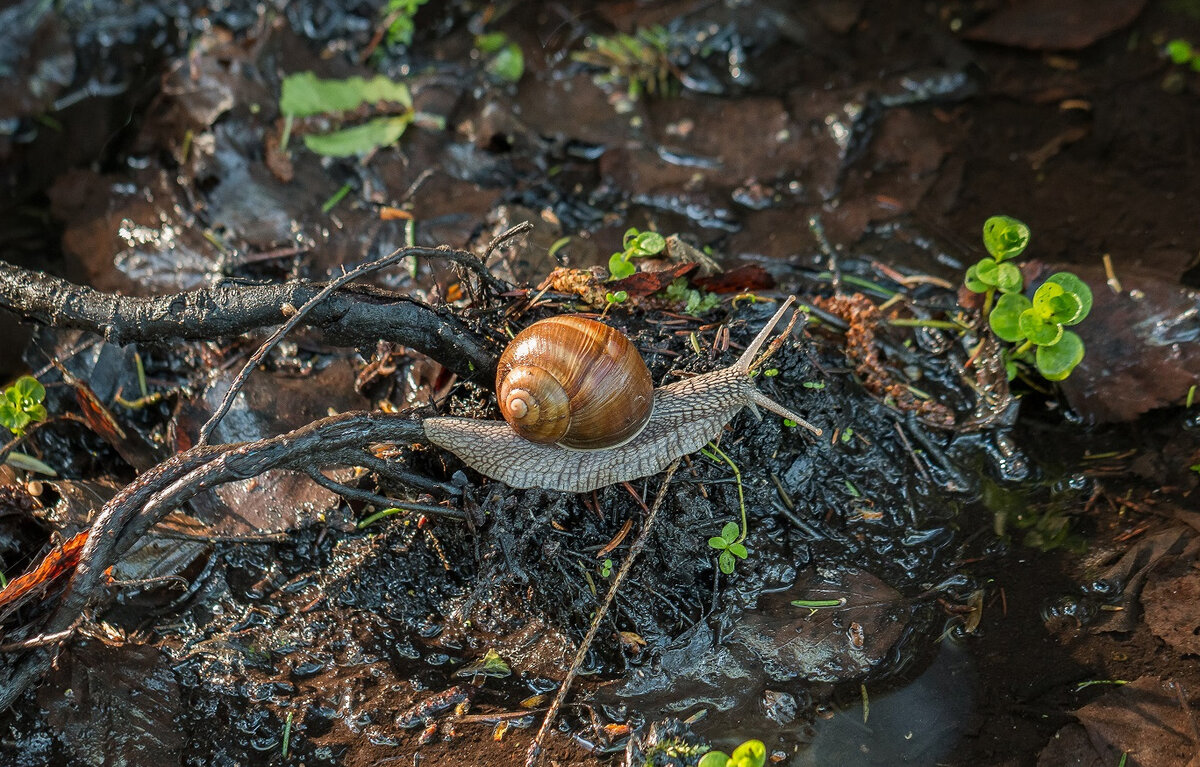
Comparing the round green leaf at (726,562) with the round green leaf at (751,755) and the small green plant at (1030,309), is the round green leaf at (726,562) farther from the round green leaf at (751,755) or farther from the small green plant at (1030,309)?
the small green plant at (1030,309)

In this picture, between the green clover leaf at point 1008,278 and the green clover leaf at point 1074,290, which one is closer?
the green clover leaf at point 1074,290

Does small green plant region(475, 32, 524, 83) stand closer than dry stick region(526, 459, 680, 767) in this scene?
No

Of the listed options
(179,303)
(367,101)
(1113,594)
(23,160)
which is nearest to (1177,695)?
(1113,594)

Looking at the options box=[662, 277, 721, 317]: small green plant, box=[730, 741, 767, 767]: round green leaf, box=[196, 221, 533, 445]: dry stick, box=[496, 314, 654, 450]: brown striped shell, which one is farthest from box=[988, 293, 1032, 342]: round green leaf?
box=[196, 221, 533, 445]: dry stick

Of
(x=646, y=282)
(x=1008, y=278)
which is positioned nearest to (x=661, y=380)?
(x=646, y=282)

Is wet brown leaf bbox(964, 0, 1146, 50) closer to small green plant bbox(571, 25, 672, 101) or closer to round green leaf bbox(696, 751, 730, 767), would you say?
small green plant bbox(571, 25, 672, 101)

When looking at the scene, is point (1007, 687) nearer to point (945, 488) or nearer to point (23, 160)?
point (945, 488)

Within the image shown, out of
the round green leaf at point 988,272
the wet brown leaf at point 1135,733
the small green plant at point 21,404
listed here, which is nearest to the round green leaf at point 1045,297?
the round green leaf at point 988,272
